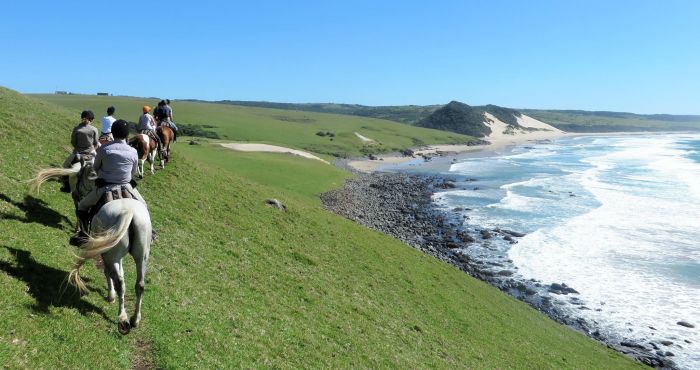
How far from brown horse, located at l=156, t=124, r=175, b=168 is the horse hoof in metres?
19.6

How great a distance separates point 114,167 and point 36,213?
284 inches

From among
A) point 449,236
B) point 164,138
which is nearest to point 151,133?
point 164,138

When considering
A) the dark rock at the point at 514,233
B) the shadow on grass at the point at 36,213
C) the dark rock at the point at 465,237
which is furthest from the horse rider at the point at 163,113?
the dark rock at the point at 514,233

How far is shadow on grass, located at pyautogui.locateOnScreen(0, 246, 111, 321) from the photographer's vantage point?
11.6 m

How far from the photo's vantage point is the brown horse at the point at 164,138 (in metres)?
29.4

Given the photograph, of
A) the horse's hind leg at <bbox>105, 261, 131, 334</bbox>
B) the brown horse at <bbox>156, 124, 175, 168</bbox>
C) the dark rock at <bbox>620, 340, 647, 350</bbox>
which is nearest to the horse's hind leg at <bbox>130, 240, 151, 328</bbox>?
the horse's hind leg at <bbox>105, 261, 131, 334</bbox>

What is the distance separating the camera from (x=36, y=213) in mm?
16812

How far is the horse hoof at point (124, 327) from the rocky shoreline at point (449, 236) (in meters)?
31.4

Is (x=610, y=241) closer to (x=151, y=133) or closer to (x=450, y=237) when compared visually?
(x=450, y=237)

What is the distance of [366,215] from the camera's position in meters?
59.1

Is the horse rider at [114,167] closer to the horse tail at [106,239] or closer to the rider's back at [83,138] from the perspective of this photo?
the horse tail at [106,239]

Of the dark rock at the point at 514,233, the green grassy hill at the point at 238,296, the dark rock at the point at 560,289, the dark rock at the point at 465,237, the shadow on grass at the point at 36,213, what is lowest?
the dark rock at the point at 560,289

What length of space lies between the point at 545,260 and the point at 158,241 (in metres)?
39.5

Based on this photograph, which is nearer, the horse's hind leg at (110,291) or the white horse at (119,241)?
the white horse at (119,241)
